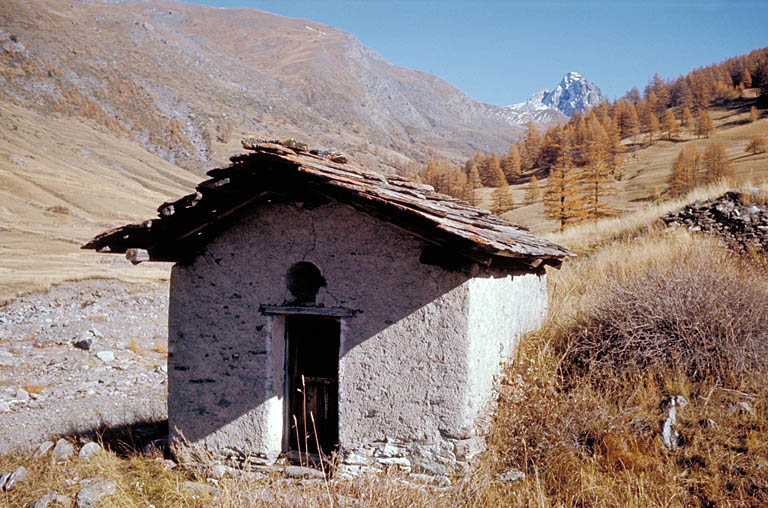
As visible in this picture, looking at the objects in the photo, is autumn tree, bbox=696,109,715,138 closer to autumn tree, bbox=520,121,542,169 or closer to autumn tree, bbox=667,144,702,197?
autumn tree, bbox=520,121,542,169

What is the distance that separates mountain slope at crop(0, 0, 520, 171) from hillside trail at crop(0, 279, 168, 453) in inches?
2601

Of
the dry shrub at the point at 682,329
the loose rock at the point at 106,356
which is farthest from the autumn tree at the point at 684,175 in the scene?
the loose rock at the point at 106,356

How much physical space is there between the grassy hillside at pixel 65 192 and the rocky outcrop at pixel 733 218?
68.5ft

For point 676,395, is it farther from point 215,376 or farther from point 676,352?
point 215,376

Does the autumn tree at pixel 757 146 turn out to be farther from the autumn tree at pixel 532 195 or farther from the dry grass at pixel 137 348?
the dry grass at pixel 137 348

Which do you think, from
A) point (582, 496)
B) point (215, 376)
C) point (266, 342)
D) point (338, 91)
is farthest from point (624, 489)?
point (338, 91)

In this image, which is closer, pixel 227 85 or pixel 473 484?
pixel 473 484

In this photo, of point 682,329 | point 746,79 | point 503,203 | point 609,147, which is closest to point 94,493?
point 682,329

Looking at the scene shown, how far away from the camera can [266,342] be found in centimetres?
546

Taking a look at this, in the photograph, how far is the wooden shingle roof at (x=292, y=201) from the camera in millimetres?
4500

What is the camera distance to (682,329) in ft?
20.0

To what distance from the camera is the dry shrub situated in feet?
19.1

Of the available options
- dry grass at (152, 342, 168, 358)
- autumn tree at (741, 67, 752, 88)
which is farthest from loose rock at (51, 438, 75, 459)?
autumn tree at (741, 67, 752, 88)

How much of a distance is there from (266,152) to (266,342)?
6.90 feet
